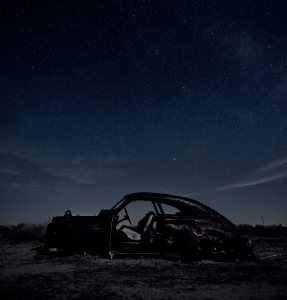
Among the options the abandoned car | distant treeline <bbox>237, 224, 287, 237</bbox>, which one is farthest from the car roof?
distant treeline <bbox>237, 224, 287, 237</bbox>

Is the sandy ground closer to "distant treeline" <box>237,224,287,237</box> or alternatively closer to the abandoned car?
the abandoned car

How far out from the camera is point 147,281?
370cm

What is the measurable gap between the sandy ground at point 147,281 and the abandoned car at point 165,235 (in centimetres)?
28

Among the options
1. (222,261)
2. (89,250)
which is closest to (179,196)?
(222,261)

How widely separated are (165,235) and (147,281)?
4.20ft

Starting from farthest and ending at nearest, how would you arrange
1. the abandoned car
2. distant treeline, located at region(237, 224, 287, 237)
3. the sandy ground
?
distant treeline, located at region(237, 224, 287, 237) < the abandoned car < the sandy ground

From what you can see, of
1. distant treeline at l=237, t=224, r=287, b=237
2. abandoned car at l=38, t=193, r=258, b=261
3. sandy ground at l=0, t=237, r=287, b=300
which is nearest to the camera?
sandy ground at l=0, t=237, r=287, b=300

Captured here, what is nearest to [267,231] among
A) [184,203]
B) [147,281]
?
[184,203]

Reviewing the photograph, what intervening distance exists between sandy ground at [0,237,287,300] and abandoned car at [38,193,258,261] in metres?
0.28

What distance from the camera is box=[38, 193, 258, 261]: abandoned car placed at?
4.81 meters

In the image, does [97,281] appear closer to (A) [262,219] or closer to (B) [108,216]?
(B) [108,216]

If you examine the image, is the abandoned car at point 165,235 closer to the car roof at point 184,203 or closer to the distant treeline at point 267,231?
the car roof at point 184,203

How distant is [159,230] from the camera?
16.5 ft

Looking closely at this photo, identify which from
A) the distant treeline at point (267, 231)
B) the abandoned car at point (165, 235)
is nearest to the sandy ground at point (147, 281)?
the abandoned car at point (165, 235)
